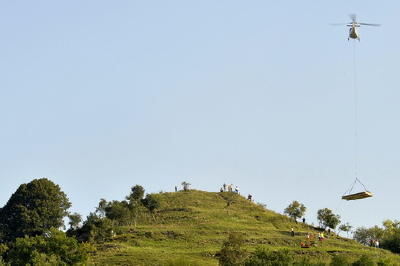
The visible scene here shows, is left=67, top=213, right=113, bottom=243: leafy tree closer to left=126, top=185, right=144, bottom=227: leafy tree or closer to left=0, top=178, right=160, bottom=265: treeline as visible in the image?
left=0, top=178, right=160, bottom=265: treeline

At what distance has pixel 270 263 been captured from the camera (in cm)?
8919

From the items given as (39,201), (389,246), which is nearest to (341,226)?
(389,246)

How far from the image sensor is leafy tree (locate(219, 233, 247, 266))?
96.1 m

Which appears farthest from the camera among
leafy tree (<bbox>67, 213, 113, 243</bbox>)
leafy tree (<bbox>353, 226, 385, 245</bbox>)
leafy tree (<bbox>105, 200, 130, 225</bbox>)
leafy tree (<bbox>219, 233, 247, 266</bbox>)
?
leafy tree (<bbox>353, 226, 385, 245</bbox>)

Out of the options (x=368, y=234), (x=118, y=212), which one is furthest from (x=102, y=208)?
(x=368, y=234)

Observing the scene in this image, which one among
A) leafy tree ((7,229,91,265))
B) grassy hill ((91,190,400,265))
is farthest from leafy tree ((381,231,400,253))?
leafy tree ((7,229,91,265))

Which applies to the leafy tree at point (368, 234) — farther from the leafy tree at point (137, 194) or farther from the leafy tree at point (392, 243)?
the leafy tree at point (137, 194)

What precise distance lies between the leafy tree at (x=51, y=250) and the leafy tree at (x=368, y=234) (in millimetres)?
59644

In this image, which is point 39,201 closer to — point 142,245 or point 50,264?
point 142,245

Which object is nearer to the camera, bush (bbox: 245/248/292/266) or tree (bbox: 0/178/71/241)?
bush (bbox: 245/248/292/266)

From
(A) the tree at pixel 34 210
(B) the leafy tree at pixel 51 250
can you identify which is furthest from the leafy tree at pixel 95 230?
(B) the leafy tree at pixel 51 250

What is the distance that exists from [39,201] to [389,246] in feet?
156

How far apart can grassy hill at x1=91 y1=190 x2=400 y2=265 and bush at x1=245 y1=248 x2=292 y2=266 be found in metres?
6.60

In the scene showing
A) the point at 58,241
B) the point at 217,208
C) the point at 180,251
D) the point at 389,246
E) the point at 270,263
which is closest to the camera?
the point at 270,263
